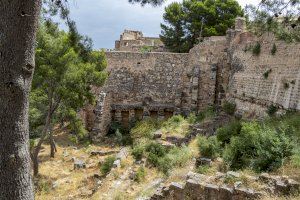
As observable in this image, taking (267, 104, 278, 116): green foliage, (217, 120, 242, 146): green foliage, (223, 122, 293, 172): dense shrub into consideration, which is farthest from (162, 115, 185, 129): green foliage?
(223, 122, 293, 172): dense shrub

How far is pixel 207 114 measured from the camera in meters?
18.6

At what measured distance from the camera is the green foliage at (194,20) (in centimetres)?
2847

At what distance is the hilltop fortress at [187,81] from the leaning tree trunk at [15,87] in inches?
462

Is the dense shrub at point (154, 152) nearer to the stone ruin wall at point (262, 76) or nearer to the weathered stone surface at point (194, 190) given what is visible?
the stone ruin wall at point (262, 76)

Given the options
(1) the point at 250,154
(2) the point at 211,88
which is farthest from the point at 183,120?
(1) the point at 250,154

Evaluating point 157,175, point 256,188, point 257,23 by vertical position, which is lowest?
point 157,175

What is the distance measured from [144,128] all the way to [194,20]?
512 inches

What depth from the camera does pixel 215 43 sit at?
20.0 meters

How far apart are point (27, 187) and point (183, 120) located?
14394 millimetres

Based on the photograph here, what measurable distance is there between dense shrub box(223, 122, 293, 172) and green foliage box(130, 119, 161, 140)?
887cm

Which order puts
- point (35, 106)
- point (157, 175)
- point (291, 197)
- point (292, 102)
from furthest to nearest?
point (35, 106)
point (292, 102)
point (157, 175)
point (291, 197)

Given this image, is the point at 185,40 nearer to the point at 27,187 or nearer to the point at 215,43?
the point at 215,43

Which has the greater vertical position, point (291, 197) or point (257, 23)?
point (257, 23)

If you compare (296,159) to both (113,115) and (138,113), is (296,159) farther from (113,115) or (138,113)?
(113,115)
